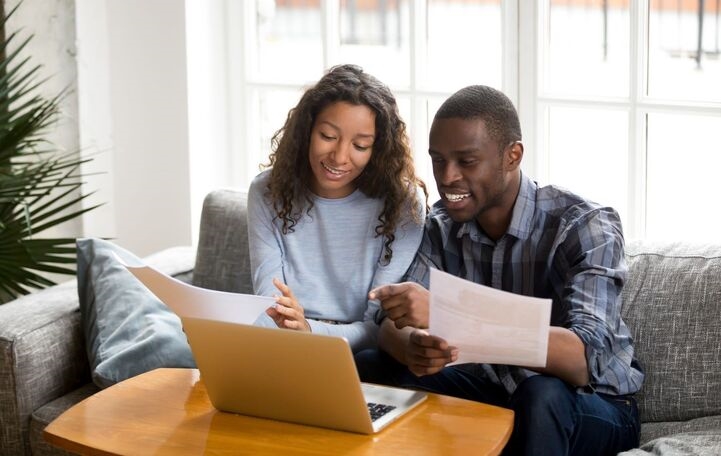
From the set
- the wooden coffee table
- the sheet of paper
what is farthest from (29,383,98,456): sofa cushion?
the sheet of paper

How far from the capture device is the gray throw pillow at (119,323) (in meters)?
2.64

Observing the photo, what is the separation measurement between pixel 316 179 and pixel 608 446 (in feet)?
3.15

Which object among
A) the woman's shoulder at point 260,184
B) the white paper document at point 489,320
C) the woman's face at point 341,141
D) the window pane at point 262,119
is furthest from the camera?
the window pane at point 262,119

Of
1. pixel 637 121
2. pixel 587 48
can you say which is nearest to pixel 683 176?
pixel 637 121

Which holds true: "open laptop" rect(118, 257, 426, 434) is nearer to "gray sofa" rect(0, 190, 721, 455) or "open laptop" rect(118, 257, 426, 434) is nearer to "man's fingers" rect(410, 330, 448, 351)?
"man's fingers" rect(410, 330, 448, 351)

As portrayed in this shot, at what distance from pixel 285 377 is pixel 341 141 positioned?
789 mm

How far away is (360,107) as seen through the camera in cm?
261

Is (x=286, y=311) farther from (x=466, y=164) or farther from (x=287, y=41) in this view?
(x=287, y=41)

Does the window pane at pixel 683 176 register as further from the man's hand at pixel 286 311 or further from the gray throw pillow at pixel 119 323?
the gray throw pillow at pixel 119 323

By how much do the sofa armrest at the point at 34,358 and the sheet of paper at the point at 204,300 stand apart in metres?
0.63

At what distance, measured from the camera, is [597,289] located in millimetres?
2254

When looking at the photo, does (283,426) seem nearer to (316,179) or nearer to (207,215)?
(316,179)

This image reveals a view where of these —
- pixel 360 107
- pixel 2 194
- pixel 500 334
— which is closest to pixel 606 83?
pixel 360 107

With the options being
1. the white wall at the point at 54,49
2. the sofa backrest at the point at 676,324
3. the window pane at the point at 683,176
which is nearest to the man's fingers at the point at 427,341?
the sofa backrest at the point at 676,324
